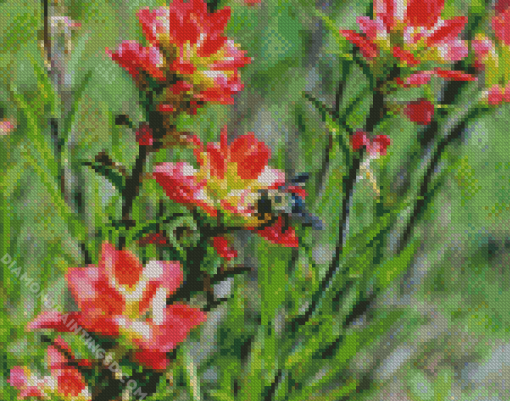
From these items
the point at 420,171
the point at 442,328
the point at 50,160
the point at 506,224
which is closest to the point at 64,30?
the point at 50,160

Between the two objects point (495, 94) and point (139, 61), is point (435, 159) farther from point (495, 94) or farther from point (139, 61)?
point (139, 61)

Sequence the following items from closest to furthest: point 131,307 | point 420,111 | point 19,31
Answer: point 131,307, point 420,111, point 19,31

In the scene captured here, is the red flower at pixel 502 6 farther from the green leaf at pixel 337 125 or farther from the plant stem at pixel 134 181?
the plant stem at pixel 134 181

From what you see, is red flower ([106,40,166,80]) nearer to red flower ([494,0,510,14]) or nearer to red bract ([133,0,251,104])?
red bract ([133,0,251,104])

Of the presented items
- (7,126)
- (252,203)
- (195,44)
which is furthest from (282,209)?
(7,126)

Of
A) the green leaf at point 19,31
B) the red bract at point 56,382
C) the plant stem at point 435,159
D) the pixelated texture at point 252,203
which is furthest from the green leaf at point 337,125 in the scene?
the green leaf at point 19,31

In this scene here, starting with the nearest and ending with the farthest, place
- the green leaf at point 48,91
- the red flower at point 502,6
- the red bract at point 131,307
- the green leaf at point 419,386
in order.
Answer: the red bract at point 131,307 < the green leaf at point 48,91 < the red flower at point 502,6 < the green leaf at point 419,386

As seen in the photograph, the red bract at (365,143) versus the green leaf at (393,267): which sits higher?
the red bract at (365,143)
